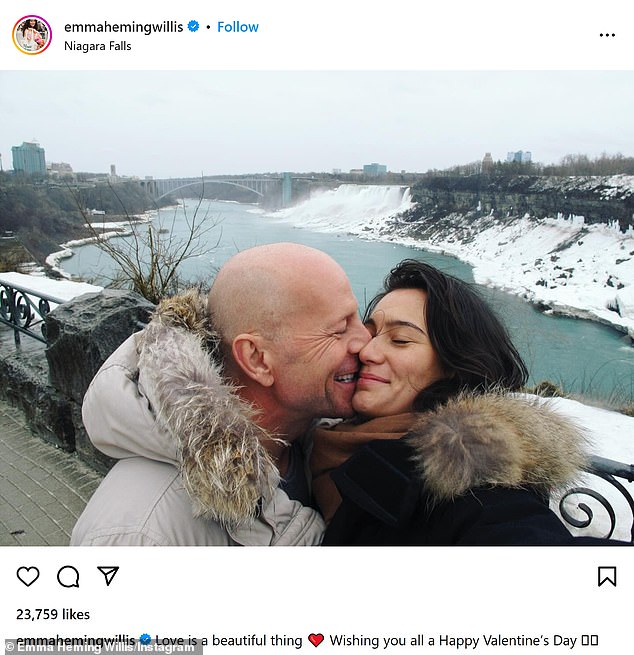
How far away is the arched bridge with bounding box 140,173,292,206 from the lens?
473 cm

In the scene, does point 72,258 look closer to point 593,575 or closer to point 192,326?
point 192,326

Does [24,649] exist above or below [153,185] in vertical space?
below

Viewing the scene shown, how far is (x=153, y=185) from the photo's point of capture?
17.0 ft

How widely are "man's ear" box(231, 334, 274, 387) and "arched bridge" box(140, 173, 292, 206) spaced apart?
3796 millimetres

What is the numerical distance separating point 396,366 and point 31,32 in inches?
50.8

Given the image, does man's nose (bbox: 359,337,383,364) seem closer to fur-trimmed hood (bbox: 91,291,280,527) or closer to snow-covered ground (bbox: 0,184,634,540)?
fur-trimmed hood (bbox: 91,291,280,527)

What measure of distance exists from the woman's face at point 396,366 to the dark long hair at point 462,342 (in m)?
0.02

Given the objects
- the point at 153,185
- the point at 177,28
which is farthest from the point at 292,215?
the point at 177,28

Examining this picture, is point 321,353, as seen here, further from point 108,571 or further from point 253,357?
point 108,571

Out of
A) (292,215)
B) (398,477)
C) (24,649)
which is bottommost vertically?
(24,649)

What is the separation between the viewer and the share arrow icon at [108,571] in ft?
3.30

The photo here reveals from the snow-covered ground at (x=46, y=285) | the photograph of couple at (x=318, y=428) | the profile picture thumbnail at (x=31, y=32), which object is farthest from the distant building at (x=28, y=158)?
the photograph of couple at (x=318, y=428)

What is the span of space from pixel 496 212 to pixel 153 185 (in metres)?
3.98

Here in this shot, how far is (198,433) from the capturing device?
94 cm
